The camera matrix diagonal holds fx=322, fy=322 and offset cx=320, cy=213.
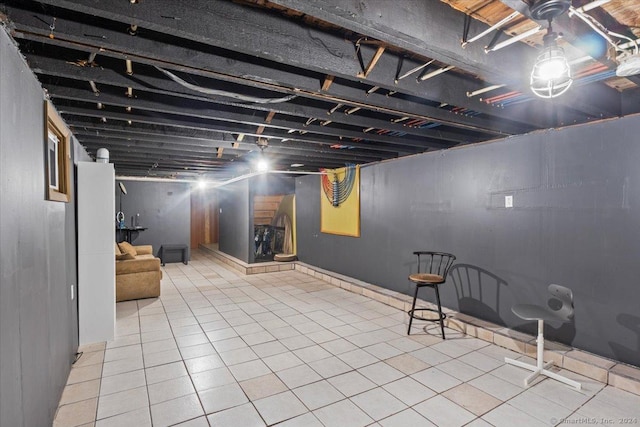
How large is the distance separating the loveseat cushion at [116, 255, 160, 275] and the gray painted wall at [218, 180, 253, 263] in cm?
266

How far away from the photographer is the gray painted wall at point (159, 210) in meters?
8.64

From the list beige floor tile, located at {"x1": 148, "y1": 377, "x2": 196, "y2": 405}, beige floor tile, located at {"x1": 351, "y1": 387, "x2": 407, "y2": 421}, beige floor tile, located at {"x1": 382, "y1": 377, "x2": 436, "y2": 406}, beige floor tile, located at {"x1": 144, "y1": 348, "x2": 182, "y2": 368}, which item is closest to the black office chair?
beige floor tile, located at {"x1": 382, "y1": 377, "x2": 436, "y2": 406}

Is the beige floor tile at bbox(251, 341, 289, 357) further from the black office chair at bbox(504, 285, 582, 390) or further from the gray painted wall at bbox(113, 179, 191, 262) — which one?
the gray painted wall at bbox(113, 179, 191, 262)

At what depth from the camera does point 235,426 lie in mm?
2244

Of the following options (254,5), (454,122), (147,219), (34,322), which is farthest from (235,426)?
(147,219)

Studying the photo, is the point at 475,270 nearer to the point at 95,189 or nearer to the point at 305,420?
the point at 305,420

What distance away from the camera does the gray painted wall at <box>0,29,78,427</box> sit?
1.36m

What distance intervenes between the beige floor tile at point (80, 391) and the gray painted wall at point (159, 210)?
652cm

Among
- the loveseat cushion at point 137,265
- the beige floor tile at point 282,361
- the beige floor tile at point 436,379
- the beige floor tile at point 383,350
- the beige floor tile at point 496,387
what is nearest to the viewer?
the beige floor tile at point 496,387

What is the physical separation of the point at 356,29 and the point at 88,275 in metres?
3.65

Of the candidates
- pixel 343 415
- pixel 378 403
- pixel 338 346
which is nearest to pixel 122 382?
pixel 343 415

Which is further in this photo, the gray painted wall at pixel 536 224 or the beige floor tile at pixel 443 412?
the gray painted wall at pixel 536 224

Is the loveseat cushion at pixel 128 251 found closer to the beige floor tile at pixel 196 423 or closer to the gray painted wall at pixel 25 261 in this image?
the gray painted wall at pixel 25 261

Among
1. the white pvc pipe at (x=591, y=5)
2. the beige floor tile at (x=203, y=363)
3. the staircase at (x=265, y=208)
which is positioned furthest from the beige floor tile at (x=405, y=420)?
the staircase at (x=265, y=208)
